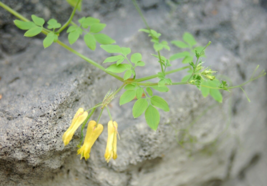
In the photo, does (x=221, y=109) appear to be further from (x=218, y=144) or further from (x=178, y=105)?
(x=178, y=105)

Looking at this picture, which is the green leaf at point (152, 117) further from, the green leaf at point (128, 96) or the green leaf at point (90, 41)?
the green leaf at point (90, 41)

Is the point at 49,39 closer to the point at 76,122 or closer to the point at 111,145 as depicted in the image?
the point at 76,122

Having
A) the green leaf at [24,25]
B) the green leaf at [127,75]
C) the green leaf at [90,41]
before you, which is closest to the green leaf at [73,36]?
the green leaf at [90,41]

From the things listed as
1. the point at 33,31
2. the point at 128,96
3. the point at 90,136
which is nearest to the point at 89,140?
the point at 90,136

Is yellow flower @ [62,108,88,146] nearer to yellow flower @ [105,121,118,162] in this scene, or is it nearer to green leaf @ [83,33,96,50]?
yellow flower @ [105,121,118,162]

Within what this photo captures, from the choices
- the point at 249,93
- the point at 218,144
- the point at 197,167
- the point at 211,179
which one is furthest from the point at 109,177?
the point at 249,93

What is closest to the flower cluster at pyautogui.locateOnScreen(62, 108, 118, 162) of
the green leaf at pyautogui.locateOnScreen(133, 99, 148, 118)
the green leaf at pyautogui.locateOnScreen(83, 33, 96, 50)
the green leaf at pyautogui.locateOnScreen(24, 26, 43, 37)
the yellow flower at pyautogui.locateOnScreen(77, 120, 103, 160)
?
the yellow flower at pyautogui.locateOnScreen(77, 120, 103, 160)
